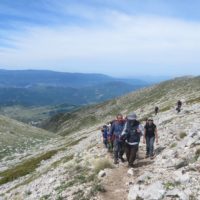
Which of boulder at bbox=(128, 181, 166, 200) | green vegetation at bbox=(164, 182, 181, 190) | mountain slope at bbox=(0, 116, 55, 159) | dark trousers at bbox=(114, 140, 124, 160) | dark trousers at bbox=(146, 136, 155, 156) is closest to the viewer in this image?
boulder at bbox=(128, 181, 166, 200)

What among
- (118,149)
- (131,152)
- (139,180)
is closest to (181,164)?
(139,180)

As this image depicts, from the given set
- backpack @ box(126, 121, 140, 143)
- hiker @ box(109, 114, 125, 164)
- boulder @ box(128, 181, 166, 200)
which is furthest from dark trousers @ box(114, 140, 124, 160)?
boulder @ box(128, 181, 166, 200)

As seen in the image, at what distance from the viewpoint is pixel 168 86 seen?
199 meters

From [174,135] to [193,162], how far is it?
1073cm

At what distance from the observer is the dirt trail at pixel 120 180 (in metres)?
18.4

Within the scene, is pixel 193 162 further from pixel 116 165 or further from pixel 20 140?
pixel 20 140

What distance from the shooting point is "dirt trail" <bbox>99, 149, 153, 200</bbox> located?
18.4m

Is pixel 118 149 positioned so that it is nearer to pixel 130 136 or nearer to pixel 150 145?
pixel 150 145

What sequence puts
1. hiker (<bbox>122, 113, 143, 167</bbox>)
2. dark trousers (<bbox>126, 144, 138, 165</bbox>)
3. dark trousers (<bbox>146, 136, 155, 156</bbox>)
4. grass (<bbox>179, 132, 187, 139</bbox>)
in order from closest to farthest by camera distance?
1. hiker (<bbox>122, 113, 143, 167</bbox>)
2. dark trousers (<bbox>126, 144, 138, 165</bbox>)
3. dark trousers (<bbox>146, 136, 155, 156</bbox>)
4. grass (<bbox>179, 132, 187, 139</bbox>)

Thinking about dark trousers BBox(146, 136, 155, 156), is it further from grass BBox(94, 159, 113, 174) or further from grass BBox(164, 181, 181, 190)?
grass BBox(164, 181, 181, 190)

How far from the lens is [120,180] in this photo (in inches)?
810

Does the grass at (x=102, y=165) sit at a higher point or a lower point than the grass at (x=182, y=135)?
lower

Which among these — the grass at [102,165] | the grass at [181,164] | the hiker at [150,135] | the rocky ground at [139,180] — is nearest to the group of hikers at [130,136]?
the hiker at [150,135]

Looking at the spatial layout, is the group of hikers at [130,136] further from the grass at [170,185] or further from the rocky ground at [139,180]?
the grass at [170,185]
